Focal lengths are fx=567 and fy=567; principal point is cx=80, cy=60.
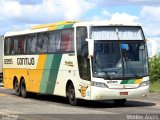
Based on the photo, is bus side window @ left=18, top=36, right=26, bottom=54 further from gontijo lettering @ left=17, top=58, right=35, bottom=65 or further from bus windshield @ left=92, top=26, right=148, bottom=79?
bus windshield @ left=92, top=26, right=148, bottom=79

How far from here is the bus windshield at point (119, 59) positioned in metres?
20.8

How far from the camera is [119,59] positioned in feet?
69.1

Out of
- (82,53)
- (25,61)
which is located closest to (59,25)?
(82,53)

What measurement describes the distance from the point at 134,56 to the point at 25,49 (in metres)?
8.20

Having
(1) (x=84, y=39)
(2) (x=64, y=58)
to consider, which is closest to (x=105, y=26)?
(1) (x=84, y=39)

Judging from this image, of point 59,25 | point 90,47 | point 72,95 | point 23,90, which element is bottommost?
point 23,90

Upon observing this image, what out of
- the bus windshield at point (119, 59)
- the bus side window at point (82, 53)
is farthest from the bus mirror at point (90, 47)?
the bus side window at point (82, 53)

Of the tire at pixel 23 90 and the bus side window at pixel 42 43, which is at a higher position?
the bus side window at pixel 42 43

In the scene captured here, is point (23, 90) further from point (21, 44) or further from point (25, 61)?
point (21, 44)

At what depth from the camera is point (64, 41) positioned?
23.2 m

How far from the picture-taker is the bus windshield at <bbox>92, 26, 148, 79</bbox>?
821 inches

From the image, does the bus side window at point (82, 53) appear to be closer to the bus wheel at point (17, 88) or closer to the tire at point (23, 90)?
the tire at point (23, 90)

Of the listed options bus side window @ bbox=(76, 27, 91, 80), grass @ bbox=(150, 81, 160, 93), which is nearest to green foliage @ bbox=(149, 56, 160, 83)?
grass @ bbox=(150, 81, 160, 93)

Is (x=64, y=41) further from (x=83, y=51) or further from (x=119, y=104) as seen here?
(x=119, y=104)
